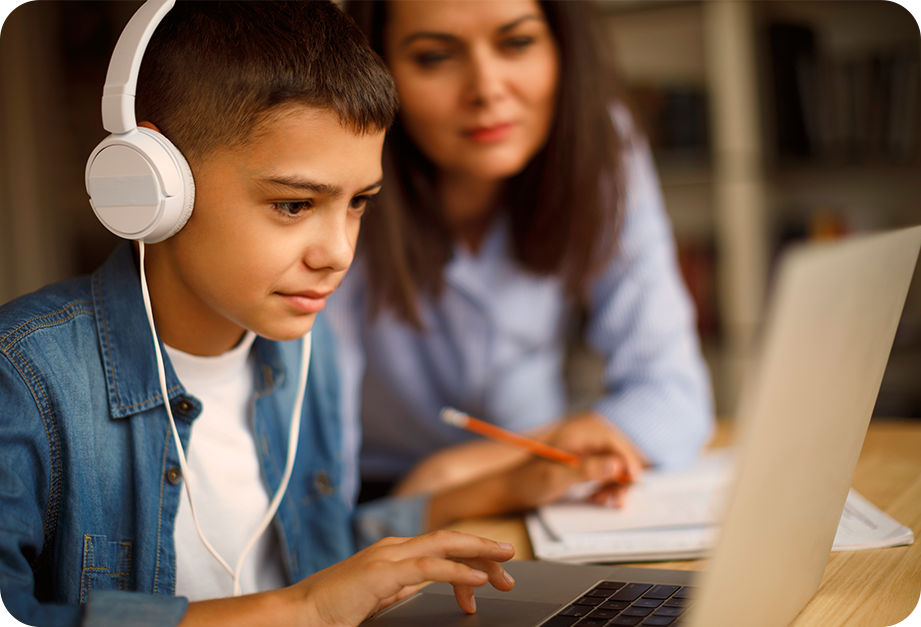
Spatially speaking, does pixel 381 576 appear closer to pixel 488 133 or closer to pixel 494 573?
pixel 494 573

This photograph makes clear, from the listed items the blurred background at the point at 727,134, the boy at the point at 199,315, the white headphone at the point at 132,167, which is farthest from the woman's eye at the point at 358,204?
the blurred background at the point at 727,134

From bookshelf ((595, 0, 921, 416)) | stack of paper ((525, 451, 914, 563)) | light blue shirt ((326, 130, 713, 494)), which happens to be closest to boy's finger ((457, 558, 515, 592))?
stack of paper ((525, 451, 914, 563))

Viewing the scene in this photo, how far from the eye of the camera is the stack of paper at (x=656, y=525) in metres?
0.74

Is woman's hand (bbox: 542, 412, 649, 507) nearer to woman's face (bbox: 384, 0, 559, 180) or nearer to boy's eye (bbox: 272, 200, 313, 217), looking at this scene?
woman's face (bbox: 384, 0, 559, 180)

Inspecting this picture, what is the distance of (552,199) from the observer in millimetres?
1256

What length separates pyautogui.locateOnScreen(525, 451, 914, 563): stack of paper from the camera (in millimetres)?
742

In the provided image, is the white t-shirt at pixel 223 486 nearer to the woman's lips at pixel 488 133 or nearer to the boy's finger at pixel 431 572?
the boy's finger at pixel 431 572

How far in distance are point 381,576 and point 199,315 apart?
1.15 feet

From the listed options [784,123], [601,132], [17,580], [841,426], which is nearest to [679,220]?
[784,123]

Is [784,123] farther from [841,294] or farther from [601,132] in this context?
[841,294]

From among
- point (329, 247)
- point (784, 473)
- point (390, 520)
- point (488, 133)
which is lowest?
point (390, 520)

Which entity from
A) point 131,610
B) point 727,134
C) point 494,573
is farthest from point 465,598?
point 727,134

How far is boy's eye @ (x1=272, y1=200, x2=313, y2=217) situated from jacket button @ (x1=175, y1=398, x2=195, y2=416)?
0.72 feet

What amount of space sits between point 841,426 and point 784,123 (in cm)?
213
